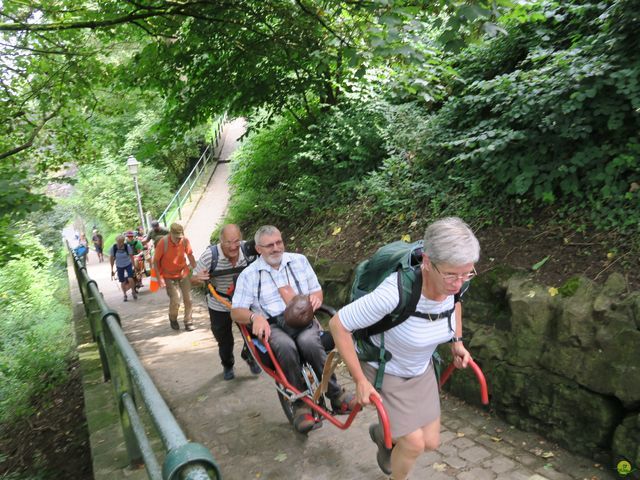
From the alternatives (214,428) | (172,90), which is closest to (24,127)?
(172,90)

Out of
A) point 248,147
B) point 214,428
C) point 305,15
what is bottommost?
point 214,428

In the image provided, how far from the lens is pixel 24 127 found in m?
9.34

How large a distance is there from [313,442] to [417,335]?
1.98m

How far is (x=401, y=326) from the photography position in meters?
2.55

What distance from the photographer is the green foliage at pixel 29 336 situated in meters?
7.41

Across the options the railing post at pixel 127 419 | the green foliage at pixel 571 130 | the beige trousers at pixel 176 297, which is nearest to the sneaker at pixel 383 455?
the railing post at pixel 127 419

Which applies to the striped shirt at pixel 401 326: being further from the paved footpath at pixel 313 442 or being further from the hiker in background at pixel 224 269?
the hiker in background at pixel 224 269

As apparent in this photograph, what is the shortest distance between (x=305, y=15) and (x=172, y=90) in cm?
270

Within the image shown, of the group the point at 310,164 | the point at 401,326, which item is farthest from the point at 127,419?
the point at 310,164

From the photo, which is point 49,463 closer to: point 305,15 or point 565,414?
point 565,414

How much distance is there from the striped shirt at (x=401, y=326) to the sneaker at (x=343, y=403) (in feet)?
3.26

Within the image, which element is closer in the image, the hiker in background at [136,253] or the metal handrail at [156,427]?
the metal handrail at [156,427]

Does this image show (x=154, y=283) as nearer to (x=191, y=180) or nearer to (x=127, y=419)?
(x=127, y=419)

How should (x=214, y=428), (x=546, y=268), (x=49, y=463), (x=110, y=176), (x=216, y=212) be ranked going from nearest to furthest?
(x=546, y=268) < (x=214, y=428) < (x=49, y=463) < (x=216, y=212) < (x=110, y=176)
